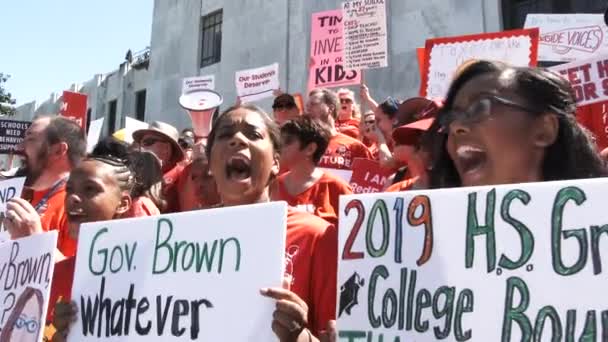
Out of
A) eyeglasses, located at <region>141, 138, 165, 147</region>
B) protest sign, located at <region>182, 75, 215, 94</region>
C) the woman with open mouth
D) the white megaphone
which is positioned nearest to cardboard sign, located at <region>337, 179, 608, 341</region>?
the woman with open mouth

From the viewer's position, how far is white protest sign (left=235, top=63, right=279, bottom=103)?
8.14 m

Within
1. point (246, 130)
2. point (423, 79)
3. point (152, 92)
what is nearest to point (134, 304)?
point (246, 130)

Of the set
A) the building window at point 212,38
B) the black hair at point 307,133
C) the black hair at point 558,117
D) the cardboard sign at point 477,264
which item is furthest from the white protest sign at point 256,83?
the building window at point 212,38

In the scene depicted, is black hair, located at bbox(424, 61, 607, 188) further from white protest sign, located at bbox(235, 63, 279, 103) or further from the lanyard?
white protest sign, located at bbox(235, 63, 279, 103)

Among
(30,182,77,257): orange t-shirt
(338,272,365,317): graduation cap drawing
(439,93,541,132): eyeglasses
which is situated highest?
(439,93,541,132): eyeglasses

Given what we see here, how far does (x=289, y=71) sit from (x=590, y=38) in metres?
8.25

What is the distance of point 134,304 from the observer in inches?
78.0

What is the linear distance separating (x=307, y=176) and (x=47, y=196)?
4.24 ft

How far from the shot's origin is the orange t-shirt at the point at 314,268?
6.27 ft

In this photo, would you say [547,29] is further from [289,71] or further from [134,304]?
[289,71]

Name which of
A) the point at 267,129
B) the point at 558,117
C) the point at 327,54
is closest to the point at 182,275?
the point at 267,129

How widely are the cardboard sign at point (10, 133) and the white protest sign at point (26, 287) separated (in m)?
4.93

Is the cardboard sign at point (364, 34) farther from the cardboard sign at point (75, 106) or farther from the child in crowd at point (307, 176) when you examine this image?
the cardboard sign at point (75, 106)

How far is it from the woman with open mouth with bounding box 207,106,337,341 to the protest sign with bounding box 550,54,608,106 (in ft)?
6.81
